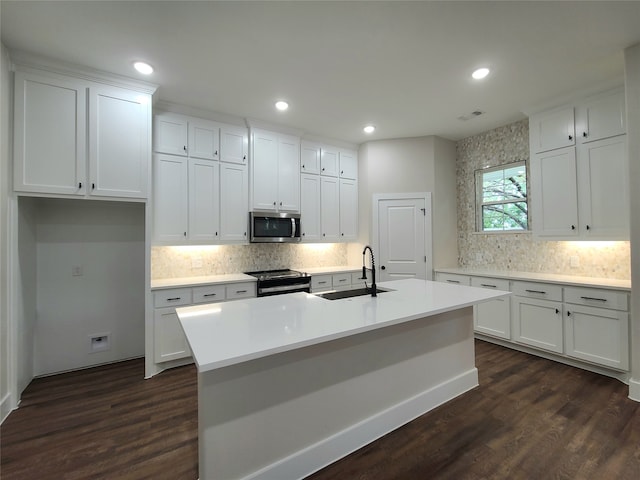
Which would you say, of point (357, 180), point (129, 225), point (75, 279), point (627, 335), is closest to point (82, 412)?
point (75, 279)

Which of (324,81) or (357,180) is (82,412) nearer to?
(324,81)

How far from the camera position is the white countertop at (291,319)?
1275mm

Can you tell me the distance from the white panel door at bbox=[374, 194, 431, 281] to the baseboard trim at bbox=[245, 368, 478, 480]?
2.02 metres

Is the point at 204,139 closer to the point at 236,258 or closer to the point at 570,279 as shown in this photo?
the point at 236,258

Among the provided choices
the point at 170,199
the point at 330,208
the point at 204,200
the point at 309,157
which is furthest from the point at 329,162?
the point at 170,199

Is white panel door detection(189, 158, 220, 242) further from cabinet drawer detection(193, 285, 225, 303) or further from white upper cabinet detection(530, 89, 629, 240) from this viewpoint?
white upper cabinet detection(530, 89, 629, 240)

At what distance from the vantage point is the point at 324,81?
285 cm

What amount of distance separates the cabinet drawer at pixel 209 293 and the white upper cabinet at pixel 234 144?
1594mm

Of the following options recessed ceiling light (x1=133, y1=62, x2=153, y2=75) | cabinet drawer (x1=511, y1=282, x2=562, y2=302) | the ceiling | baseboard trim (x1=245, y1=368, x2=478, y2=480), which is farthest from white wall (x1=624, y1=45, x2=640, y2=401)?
recessed ceiling light (x1=133, y1=62, x2=153, y2=75)

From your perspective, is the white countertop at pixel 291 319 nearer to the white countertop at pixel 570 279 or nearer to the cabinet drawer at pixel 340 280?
the white countertop at pixel 570 279

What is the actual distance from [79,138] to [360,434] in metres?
3.37

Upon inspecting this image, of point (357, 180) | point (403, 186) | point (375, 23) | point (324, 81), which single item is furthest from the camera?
point (357, 180)

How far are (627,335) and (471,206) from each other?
2.38m

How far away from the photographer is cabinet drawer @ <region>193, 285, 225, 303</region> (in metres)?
3.16
